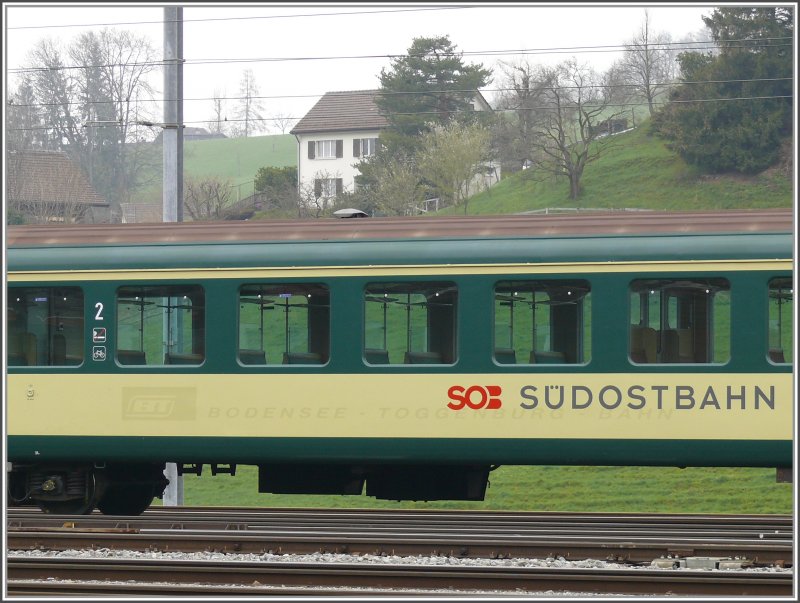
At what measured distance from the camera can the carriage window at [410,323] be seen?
1084cm

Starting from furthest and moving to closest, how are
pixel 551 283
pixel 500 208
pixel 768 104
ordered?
pixel 500 208
pixel 768 104
pixel 551 283

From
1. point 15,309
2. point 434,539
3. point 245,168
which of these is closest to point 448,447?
point 434,539

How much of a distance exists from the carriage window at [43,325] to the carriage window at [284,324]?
1697 mm

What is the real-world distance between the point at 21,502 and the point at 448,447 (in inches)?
174

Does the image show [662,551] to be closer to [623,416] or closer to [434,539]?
[623,416]

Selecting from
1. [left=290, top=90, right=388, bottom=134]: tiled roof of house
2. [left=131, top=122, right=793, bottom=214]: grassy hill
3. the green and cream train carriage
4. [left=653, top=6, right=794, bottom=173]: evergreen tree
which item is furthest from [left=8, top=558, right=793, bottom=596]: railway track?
[left=290, top=90, right=388, bottom=134]: tiled roof of house

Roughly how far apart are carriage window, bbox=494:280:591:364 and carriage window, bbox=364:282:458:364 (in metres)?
0.45

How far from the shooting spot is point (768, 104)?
43.3 metres

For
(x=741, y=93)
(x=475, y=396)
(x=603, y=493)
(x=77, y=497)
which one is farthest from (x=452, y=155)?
(x=475, y=396)

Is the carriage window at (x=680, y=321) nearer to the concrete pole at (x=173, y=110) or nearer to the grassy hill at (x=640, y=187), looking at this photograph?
the concrete pole at (x=173, y=110)

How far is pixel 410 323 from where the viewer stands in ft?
35.6

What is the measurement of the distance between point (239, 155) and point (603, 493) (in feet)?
259

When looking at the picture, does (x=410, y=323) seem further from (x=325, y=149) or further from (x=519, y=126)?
(x=325, y=149)

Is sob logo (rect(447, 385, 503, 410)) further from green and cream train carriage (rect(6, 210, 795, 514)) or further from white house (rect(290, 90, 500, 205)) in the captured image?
white house (rect(290, 90, 500, 205))
